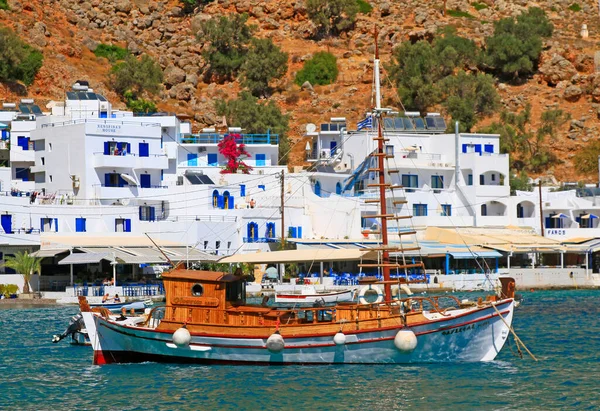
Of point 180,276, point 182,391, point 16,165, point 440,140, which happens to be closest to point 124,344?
point 180,276

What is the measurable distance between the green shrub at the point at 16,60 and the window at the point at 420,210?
50.8 metres

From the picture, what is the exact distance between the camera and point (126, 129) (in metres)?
82.5

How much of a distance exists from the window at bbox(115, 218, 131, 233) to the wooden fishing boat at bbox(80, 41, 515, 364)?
1382 inches

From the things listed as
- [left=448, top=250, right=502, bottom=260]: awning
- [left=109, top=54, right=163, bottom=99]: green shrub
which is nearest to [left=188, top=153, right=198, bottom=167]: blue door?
[left=448, top=250, right=502, bottom=260]: awning

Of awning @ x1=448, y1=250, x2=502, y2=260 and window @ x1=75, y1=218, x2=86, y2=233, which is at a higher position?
window @ x1=75, y1=218, x2=86, y2=233

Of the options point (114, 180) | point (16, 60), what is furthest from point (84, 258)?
point (16, 60)

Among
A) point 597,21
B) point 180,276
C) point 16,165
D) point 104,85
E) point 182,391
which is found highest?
point 597,21

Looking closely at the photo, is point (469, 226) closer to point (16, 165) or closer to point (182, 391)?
point (16, 165)

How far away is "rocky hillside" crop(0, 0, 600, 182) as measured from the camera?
12619 cm

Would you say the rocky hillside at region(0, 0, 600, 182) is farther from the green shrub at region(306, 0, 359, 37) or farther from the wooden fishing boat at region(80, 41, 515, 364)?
the wooden fishing boat at region(80, 41, 515, 364)

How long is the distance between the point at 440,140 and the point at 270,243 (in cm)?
2249

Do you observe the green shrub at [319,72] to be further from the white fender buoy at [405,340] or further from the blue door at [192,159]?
the white fender buoy at [405,340]

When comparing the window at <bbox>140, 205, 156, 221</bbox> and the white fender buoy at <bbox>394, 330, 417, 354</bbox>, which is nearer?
the white fender buoy at <bbox>394, 330, 417, 354</bbox>

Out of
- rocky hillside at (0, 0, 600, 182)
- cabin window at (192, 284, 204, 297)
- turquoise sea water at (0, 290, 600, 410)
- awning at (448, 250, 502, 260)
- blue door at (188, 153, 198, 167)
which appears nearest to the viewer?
turquoise sea water at (0, 290, 600, 410)
